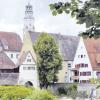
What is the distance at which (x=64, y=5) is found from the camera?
159 inches

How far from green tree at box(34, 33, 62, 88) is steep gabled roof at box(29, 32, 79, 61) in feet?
25.5

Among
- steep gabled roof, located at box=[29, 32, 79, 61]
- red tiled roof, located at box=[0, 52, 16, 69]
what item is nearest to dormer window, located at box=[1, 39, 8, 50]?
red tiled roof, located at box=[0, 52, 16, 69]

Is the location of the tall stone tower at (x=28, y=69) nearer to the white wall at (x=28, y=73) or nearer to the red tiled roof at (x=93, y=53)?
the white wall at (x=28, y=73)

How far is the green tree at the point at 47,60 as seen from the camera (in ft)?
197

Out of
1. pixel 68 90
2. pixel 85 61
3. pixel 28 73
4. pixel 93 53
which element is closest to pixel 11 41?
pixel 28 73

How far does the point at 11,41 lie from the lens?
82.6 metres

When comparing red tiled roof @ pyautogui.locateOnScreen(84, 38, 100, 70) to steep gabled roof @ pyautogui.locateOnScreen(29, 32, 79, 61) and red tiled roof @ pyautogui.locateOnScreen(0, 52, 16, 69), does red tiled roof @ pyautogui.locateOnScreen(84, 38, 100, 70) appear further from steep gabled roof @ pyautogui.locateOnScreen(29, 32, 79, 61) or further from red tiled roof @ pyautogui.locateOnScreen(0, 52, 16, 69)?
red tiled roof @ pyautogui.locateOnScreen(0, 52, 16, 69)

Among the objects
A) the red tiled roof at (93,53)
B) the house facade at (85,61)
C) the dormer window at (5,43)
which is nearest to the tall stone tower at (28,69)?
the house facade at (85,61)

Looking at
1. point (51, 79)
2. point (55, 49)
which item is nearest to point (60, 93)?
point (51, 79)

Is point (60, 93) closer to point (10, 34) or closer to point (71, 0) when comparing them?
point (10, 34)

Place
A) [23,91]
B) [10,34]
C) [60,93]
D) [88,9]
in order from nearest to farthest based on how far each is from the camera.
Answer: [88,9] < [23,91] < [60,93] < [10,34]

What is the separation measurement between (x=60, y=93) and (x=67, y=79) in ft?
34.8

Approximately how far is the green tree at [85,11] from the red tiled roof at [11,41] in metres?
77.7

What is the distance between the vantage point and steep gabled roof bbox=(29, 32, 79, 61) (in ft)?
229
